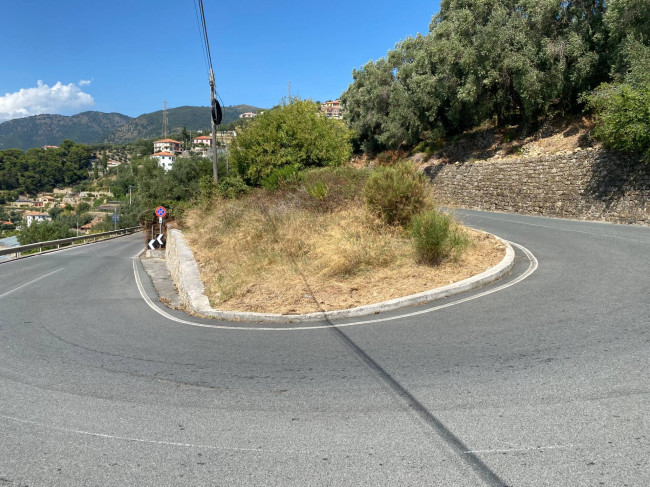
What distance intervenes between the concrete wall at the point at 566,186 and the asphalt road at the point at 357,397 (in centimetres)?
792

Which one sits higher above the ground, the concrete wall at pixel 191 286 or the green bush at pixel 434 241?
the green bush at pixel 434 241

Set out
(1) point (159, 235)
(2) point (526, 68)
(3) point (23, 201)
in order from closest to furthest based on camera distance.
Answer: (2) point (526, 68), (1) point (159, 235), (3) point (23, 201)

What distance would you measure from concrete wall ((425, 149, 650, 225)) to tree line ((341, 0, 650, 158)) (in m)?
1.21

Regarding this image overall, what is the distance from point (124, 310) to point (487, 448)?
9071 millimetres

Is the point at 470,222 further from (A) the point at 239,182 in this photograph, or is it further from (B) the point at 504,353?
(B) the point at 504,353

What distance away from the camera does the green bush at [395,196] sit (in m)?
11.3

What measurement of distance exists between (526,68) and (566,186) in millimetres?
8473

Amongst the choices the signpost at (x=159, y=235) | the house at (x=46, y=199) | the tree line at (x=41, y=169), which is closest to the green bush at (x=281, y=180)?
the signpost at (x=159, y=235)

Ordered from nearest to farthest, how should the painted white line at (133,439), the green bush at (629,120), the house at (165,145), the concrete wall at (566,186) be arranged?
the painted white line at (133,439)
the green bush at (629,120)
the concrete wall at (566,186)
the house at (165,145)

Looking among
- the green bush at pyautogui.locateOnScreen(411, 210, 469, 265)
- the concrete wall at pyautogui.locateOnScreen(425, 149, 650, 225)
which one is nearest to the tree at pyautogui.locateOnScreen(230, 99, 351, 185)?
the concrete wall at pyautogui.locateOnScreen(425, 149, 650, 225)

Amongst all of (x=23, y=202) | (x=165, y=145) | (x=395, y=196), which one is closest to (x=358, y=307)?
(x=395, y=196)

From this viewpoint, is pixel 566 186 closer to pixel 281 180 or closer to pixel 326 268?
pixel 281 180

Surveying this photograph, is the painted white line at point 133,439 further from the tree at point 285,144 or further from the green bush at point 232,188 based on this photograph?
the tree at point 285,144

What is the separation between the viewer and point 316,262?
10086 mm
